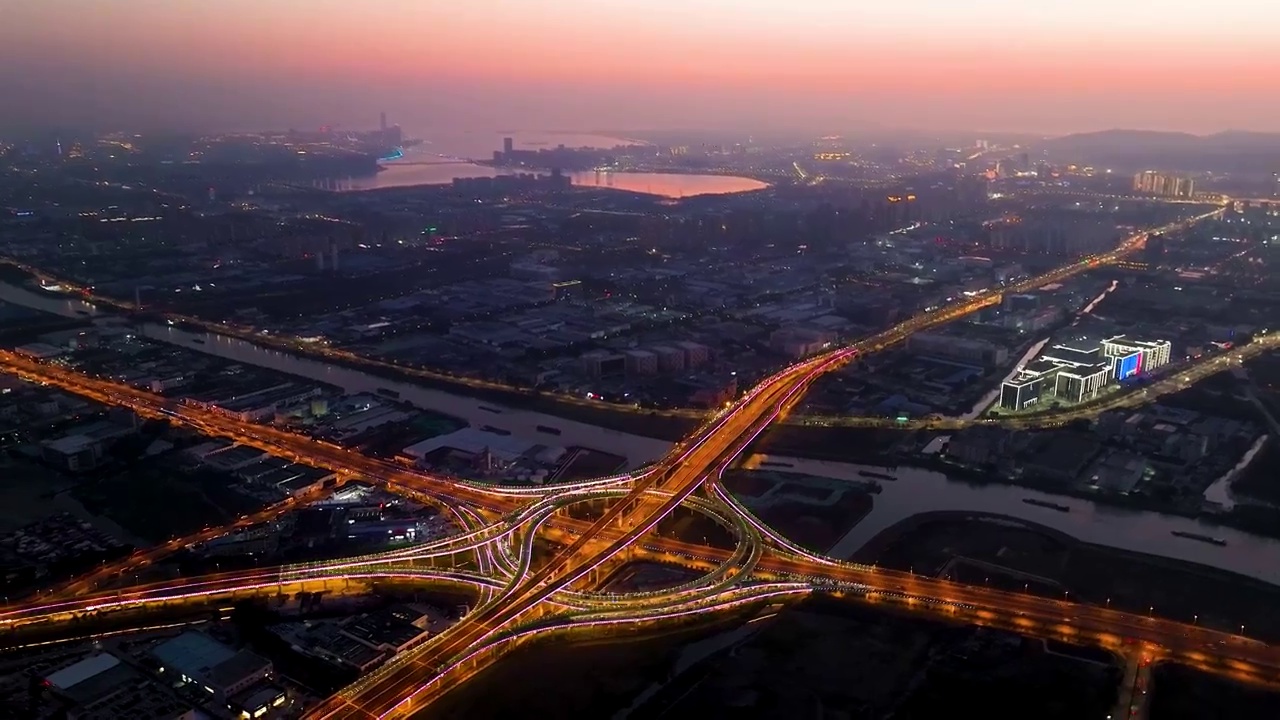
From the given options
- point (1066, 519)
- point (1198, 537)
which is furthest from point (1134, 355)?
point (1066, 519)

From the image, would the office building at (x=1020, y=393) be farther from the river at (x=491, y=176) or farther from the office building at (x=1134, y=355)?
the river at (x=491, y=176)

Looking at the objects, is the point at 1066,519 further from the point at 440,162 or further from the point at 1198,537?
the point at 440,162

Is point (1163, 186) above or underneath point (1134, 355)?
above

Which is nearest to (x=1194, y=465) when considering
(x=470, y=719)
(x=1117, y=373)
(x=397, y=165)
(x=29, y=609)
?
(x=1117, y=373)

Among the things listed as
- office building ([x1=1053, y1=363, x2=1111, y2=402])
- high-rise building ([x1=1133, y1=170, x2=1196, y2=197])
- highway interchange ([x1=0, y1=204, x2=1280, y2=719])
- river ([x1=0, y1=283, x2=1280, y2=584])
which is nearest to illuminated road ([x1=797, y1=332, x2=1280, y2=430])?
office building ([x1=1053, y1=363, x2=1111, y2=402])

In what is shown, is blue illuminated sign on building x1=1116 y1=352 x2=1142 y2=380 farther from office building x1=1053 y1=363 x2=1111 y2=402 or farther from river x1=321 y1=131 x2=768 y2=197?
river x1=321 y1=131 x2=768 y2=197

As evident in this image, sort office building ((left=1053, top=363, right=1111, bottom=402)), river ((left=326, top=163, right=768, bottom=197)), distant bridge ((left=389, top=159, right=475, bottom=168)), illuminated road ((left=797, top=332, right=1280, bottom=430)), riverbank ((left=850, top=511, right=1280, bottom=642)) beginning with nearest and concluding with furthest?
1. riverbank ((left=850, top=511, right=1280, bottom=642))
2. illuminated road ((left=797, top=332, right=1280, bottom=430))
3. office building ((left=1053, top=363, right=1111, bottom=402))
4. river ((left=326, top=163, right=768, bottom=197))
5. distant bridge ((left=389, top=159, right=475, bottom=168))

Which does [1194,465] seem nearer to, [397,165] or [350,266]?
[350,266]
